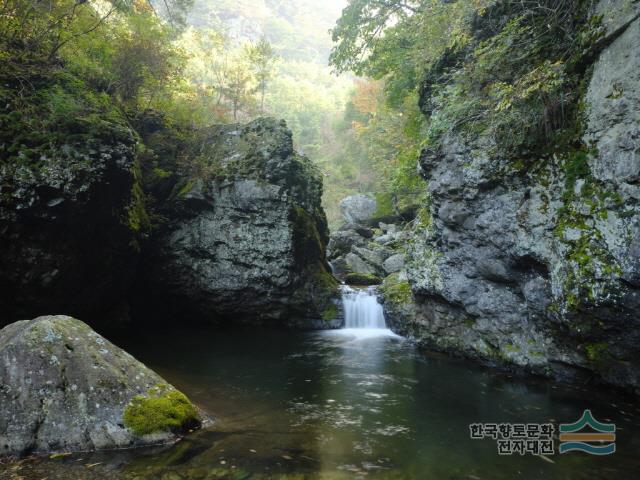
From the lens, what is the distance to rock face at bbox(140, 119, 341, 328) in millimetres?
14453

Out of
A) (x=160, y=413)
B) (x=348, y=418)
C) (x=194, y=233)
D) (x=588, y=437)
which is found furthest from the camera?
(x=194, y=233)

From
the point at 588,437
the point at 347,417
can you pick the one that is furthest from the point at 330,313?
the point at 588,437

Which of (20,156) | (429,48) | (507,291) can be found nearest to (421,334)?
(507,291)

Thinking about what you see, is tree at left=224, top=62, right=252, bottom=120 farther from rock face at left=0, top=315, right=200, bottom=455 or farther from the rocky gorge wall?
rock face at left=0, top=315, right=200, bottom=455

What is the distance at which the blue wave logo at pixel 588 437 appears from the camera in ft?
17.7

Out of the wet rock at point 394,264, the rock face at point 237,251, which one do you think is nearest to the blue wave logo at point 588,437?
the rock face at point 237,251

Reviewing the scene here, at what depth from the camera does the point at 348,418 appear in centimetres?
656

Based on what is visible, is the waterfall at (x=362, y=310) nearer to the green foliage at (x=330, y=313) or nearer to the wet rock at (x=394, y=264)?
the green foliage at (x=330, y=313)

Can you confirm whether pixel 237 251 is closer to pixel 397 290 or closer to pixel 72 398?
pixel 397 290

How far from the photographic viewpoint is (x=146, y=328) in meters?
14.4

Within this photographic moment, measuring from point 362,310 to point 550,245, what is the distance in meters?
8.58

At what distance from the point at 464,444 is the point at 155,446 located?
4099 millimetres

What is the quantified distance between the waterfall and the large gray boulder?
1255cm

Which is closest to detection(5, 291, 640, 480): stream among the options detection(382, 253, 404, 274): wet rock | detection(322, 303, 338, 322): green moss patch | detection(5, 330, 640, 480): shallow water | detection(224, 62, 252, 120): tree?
detection(5, 330, 640, 480): shallow water
